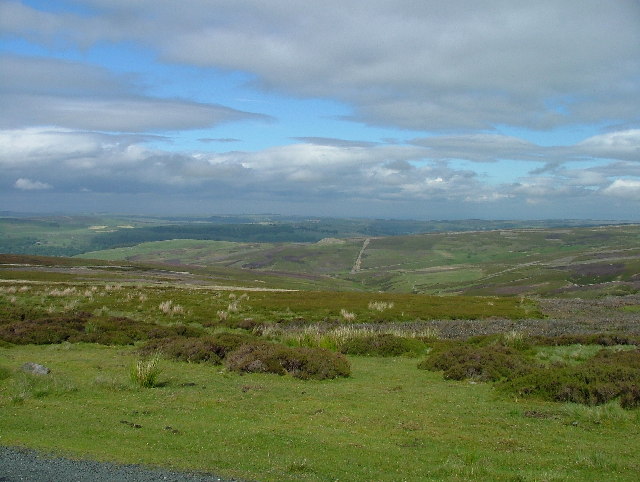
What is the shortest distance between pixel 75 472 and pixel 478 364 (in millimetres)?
16004

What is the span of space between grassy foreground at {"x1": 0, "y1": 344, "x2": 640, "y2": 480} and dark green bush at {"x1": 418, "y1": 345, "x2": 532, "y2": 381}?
3.35 ft

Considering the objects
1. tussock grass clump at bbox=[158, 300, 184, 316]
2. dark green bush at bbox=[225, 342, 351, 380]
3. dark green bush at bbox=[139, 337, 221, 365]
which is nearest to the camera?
dark green bush at bbox=[225, 342, 351, 380]

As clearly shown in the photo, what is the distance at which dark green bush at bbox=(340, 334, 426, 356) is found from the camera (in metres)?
26.9

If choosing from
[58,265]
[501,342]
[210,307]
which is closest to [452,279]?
[58,265]

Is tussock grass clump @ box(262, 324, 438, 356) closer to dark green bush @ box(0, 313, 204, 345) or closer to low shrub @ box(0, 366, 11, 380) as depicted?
dark green bush @ box(0, 313, 204, 345)

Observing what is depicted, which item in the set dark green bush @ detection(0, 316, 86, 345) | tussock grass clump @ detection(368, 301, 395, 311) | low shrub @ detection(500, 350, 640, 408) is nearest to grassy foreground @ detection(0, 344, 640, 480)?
low shrub @ detection(500, 350, 640, 408)

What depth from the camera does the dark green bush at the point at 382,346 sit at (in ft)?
88.3

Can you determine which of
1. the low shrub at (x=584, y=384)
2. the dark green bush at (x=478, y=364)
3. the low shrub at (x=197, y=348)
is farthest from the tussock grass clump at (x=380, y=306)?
the low shrub at (x=584, y=384)

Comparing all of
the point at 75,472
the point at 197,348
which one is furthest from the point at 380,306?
the point at 75,472

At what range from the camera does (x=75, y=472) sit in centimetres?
966

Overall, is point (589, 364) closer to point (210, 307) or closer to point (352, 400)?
point (352, 400)

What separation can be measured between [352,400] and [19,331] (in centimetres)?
2126

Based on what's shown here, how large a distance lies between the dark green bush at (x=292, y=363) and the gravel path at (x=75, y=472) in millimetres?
10951

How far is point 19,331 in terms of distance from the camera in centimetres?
2811
